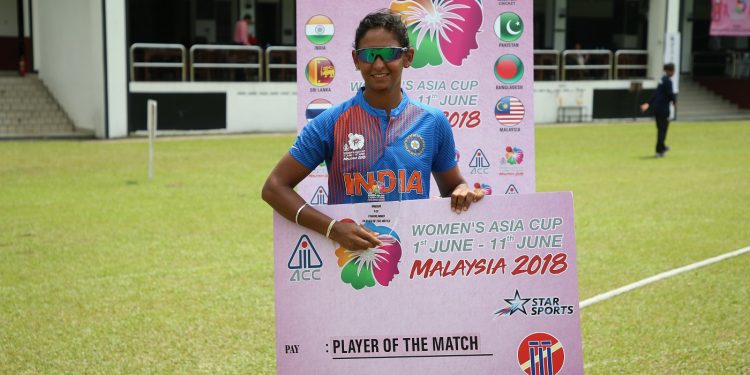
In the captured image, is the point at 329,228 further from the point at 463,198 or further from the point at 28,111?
the point at 28,111

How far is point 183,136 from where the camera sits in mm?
25750

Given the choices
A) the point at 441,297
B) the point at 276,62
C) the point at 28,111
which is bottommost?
the point at 28,111

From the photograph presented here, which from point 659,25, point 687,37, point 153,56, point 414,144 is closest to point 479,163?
point 414,144

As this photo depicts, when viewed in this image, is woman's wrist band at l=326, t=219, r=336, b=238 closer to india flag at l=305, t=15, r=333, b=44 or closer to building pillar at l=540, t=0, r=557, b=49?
india flag at l=305, t=15, r=333, b=44

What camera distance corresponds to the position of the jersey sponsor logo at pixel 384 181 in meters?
3.79

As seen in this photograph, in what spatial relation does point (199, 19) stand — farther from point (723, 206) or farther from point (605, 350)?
point (605, 350)

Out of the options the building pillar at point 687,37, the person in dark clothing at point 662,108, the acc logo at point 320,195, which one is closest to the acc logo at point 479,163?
the acc logo at point 320,195

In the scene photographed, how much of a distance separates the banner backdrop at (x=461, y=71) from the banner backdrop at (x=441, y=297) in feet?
11.2

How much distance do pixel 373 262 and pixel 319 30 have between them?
368 centimetres

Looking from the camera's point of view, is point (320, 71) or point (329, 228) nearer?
point (329, 228)

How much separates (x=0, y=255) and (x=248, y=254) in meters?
2.42

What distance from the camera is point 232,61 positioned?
2709cm

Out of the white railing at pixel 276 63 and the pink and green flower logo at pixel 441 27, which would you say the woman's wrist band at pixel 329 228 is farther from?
the white railing at pixel 276 63

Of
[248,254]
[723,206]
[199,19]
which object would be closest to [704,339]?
[248,254]
